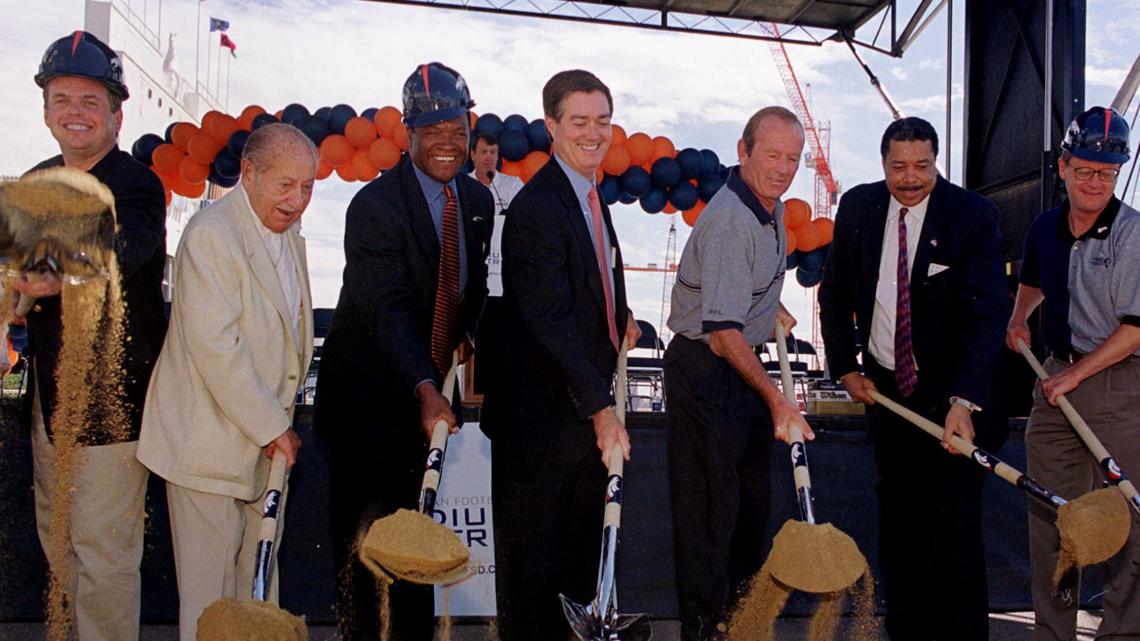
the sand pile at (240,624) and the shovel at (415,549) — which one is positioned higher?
the shovel at (415,549)

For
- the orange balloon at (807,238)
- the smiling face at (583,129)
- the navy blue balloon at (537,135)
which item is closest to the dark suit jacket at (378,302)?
the smiling face at (583,129)

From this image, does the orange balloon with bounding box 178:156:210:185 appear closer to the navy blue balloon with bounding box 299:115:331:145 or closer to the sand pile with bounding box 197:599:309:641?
the navy blue balloon with bounding box 299:115:331:145

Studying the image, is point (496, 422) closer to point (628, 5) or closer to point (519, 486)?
point (519, 486)

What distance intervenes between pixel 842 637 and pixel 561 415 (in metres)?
2.14

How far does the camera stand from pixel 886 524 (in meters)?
3.48

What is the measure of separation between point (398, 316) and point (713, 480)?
1150 millimetres

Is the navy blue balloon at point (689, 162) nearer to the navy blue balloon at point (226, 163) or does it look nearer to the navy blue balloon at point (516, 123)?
the navy blue balloon at point (516, 123)

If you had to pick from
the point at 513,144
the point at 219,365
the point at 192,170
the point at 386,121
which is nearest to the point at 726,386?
the point at 219,365

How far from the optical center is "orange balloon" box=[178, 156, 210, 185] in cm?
775

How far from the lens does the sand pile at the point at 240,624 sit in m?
2.03

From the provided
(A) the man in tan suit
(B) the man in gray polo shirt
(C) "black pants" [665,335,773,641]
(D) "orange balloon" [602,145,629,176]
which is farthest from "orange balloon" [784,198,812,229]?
(A) the man in tan suit

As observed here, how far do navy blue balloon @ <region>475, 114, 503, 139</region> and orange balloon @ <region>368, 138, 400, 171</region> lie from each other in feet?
2.23

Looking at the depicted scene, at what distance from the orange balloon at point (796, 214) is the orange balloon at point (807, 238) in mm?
45

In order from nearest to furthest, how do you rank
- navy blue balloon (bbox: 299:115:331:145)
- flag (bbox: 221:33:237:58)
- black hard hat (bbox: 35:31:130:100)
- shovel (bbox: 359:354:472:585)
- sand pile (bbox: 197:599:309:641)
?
sand pile (bbox: 197:599:309:641) → shovel (bbox: 359:354:472:585) → black hard hat (bbox: 35:31:130:100) → navy blue balloon (bbox: 299:115:331:145) → flag (bbox: 221:33:237:58)
